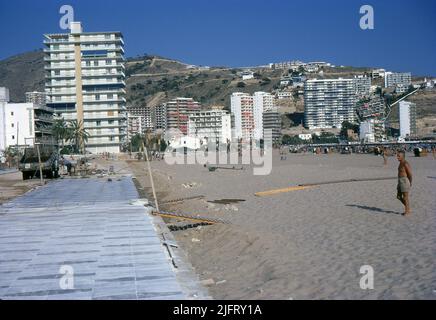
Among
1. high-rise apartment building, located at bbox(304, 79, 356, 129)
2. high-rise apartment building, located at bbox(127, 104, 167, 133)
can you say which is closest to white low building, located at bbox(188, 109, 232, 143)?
high-rise apartment building, located at bbox(127, 104, 167, 133)

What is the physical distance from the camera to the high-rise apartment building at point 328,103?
16675cm

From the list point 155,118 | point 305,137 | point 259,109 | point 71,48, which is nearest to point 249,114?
point 259,109

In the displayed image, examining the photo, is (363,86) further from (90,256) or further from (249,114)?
(90,256)

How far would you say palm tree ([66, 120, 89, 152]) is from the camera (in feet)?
275

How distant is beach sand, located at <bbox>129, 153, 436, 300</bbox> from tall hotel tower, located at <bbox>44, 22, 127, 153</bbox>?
76.7m

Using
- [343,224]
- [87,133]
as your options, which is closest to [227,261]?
[343,224]

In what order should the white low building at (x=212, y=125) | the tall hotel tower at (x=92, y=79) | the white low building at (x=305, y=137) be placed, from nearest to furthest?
1. the tall hotel tower at (x=92, y=79)
2. the white low building at (x=212, y=125)
3. the white low building at (x=305, y=137)

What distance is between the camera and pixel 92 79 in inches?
3533

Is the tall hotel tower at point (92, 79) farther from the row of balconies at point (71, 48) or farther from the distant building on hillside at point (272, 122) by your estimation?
the distant building on hillside at point (272, 122)

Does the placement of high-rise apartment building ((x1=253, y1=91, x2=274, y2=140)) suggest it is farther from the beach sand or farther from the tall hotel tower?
the beach sand

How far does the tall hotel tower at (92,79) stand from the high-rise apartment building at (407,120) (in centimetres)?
6717

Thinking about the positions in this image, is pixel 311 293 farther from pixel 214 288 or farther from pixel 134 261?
pixel 134 261

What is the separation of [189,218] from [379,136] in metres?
118

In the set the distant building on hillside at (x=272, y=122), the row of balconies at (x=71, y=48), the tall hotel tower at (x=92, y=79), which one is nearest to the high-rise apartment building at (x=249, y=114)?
the distant building on hillside at (x=272, y=122)
